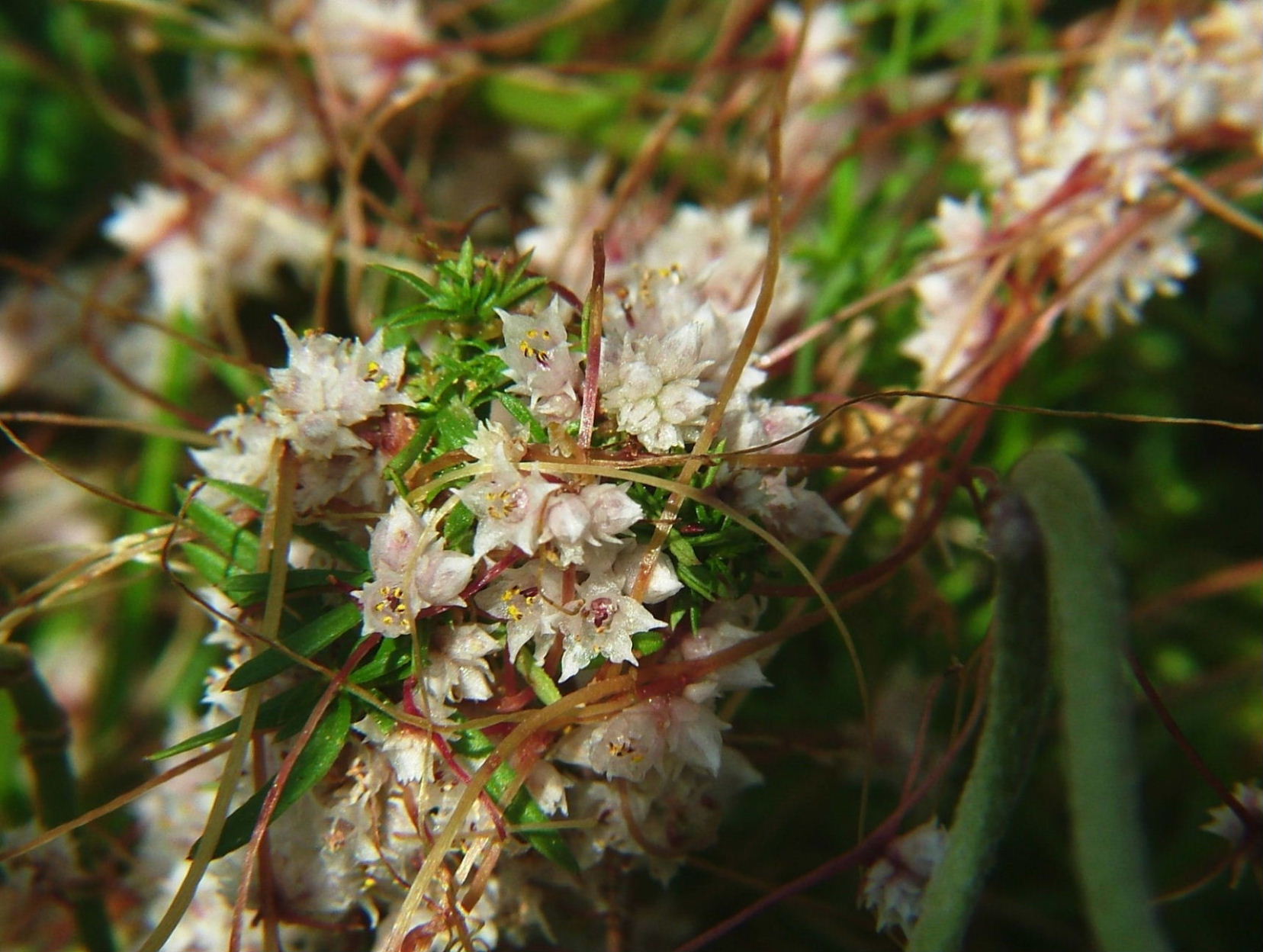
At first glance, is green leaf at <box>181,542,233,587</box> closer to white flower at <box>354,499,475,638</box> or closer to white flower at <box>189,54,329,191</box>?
white flower at <box>354,499,475,638</box>

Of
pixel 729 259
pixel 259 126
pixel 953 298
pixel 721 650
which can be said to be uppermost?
pixel 259 126

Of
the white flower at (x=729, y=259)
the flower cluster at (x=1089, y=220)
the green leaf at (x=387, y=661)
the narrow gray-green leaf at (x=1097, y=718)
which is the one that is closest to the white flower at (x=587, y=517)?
the green leaf at (x=387, y=661)

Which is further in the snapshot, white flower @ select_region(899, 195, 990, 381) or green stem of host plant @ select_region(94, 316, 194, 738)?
green stem of host plant @ select_region(94, 316, 194, 738)

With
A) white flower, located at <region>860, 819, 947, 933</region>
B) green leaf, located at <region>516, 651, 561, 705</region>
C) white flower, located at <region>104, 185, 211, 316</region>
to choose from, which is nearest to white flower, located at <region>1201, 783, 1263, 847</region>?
white flower, located at <region>860, 819, 947, 933</region>

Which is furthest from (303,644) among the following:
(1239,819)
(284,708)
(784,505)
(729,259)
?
(1239,819)

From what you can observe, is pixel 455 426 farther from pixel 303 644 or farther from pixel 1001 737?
pixel 1001 737

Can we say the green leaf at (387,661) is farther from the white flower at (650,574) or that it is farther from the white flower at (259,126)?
the white flower at (259,126)

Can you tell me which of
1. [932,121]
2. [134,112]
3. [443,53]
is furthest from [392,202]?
[932,121]
